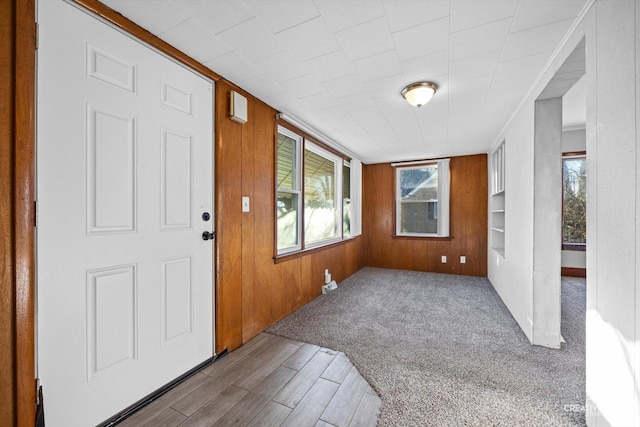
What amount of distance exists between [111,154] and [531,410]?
2.72m

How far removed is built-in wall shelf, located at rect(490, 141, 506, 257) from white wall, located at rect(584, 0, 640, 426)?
2300mm

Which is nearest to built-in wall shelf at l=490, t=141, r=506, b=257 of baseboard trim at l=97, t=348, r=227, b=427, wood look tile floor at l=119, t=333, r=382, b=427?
wood look tile floor at l=119, t=333, r=382, b=427

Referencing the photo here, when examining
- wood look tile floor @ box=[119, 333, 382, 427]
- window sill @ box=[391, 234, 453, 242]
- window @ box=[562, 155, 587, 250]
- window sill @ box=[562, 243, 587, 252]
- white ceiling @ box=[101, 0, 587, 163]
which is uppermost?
white ceiling @ box=[101, 0, 587, 163]

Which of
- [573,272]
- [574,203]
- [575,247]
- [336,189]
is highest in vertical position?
[336,189]

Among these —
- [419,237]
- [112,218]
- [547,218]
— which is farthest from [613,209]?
[419,237]

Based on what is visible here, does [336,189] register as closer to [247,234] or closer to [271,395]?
[247,234]

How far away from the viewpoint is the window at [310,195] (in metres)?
3.01

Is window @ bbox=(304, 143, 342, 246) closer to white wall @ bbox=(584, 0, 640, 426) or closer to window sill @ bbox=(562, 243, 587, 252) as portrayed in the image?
white wall @ bbox=(584, 0, 640, 426)

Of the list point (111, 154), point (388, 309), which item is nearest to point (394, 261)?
point (388, 309)

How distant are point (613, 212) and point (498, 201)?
122 inches

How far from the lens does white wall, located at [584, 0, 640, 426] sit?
104cm

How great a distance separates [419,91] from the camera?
2.15m

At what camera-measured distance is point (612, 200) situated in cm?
117

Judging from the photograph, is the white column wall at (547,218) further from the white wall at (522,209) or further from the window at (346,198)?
the window at (346,198)
